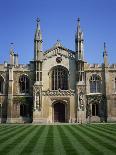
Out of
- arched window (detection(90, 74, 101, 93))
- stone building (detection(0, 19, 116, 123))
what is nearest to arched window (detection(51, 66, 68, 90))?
stone building (detection(0, 19, 116, 123))

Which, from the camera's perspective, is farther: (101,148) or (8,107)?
(8,107)

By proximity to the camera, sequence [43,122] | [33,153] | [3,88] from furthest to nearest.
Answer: [3,88] < [43,122] < [33,153]

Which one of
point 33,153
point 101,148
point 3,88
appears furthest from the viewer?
point 3,88

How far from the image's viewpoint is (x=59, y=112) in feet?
162

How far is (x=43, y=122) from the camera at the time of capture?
47.1 metres

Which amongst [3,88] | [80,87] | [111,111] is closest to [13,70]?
[3,88]

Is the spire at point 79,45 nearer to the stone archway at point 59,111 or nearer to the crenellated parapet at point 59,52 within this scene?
the crenellated parapet at point 59,52

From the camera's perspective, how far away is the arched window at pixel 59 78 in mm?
49531

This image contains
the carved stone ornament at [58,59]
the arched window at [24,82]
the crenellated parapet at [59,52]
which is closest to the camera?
the carved stone ornament at [58,59]

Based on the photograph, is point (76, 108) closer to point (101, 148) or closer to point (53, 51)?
point (53, 51)

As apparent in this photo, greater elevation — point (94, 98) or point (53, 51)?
→ point (53, 51)

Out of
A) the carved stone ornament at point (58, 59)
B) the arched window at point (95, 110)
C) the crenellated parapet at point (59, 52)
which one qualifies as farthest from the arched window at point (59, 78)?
the arched window at point (95, 110)

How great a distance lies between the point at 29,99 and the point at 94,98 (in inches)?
409

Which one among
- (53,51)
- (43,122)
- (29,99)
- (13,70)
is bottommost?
(43,122)
